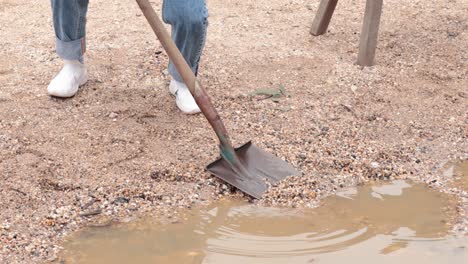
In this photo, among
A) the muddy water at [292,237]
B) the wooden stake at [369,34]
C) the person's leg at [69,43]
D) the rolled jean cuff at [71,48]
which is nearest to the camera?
the muddy water at [292,237]

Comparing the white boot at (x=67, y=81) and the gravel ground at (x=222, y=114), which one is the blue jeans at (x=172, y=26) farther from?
the gravel ground at (x=222, y=114)

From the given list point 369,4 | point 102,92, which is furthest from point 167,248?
point 369,4

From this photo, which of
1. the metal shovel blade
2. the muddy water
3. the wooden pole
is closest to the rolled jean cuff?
the metal shovel blade

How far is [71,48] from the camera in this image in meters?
3.91

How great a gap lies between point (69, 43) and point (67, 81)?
19 centimetres

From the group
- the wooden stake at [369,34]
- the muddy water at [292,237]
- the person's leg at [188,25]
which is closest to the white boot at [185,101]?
the person's leg at [188,25]

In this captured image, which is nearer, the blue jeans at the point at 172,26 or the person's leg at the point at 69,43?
the blue jeans at the point at 172,26

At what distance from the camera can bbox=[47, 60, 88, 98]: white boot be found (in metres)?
3.92

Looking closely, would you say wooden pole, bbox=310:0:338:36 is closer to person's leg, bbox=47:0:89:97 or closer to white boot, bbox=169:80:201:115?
white boot, bbox=169:80:201:115

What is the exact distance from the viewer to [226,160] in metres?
3.35

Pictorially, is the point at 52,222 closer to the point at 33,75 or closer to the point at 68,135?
the point at 68,135

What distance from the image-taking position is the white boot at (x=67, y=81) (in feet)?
12.8

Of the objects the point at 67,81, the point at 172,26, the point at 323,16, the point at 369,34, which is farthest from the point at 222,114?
the point at 323,16

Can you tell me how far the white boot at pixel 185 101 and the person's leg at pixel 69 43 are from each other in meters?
0.51
